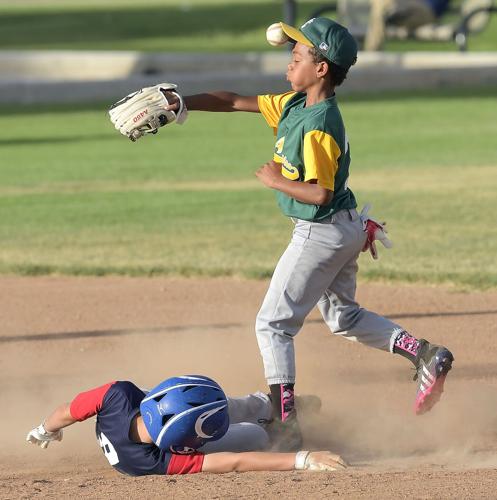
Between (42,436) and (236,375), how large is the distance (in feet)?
6.17

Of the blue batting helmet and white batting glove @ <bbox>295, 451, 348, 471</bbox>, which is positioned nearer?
the blue batting helmet

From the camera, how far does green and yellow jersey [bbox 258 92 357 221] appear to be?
550cm

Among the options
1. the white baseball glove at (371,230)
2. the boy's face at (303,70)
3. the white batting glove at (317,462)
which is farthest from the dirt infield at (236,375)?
the boy's face at (303,70)

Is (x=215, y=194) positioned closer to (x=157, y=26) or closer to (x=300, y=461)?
(x=300, y=461)

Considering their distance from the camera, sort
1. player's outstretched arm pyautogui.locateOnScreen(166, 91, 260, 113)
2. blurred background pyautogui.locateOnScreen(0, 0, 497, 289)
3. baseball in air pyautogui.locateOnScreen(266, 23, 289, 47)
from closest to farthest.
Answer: baseball in air pyautogui.locateOnScreen(266, 23, 289, 47)
player's outstretched arm pyautogui.locateOnScreen(166, 91, 260, 113)
blurred background pyautogui.locateOnScreen(0, 0, 497, 289)

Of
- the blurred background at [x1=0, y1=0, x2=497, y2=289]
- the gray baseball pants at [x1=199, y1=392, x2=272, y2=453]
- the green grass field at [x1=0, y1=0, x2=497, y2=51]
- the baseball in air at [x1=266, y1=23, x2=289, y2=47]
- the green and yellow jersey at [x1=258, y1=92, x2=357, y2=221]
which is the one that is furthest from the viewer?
the green grass field at [x1=0, y1=0, x2=497, y2=51]

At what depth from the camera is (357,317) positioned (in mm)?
6121

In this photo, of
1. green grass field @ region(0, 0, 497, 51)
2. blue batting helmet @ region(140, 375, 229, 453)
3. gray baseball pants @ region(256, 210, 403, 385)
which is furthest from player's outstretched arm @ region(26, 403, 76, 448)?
green grass field @ region(0, 0, 497, 51)

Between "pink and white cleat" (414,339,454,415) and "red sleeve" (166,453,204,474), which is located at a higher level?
"pink and white cleat" (414,339,454,415)

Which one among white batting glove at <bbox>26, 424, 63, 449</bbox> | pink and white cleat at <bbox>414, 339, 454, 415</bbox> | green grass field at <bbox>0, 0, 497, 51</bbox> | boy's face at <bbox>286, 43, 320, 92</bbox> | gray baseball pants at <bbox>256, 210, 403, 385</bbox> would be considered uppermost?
green grass field at <bbox>0, 0, 497, 51</bbox>

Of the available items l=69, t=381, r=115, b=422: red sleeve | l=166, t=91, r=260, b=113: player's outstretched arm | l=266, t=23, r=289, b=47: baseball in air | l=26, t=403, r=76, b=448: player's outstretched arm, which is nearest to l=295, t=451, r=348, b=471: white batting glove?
l=69, t=381, r=115, b=422: red sleeve

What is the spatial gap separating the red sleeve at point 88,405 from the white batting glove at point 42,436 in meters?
0.24

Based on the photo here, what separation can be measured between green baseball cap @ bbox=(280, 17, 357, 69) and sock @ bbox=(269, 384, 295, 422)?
1633 mm

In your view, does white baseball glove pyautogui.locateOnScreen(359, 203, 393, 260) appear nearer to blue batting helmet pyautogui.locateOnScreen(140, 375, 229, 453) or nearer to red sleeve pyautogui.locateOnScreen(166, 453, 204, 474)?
blue batting helmet pyautogui.locateOnScreen(140, 375, 229, 453)
